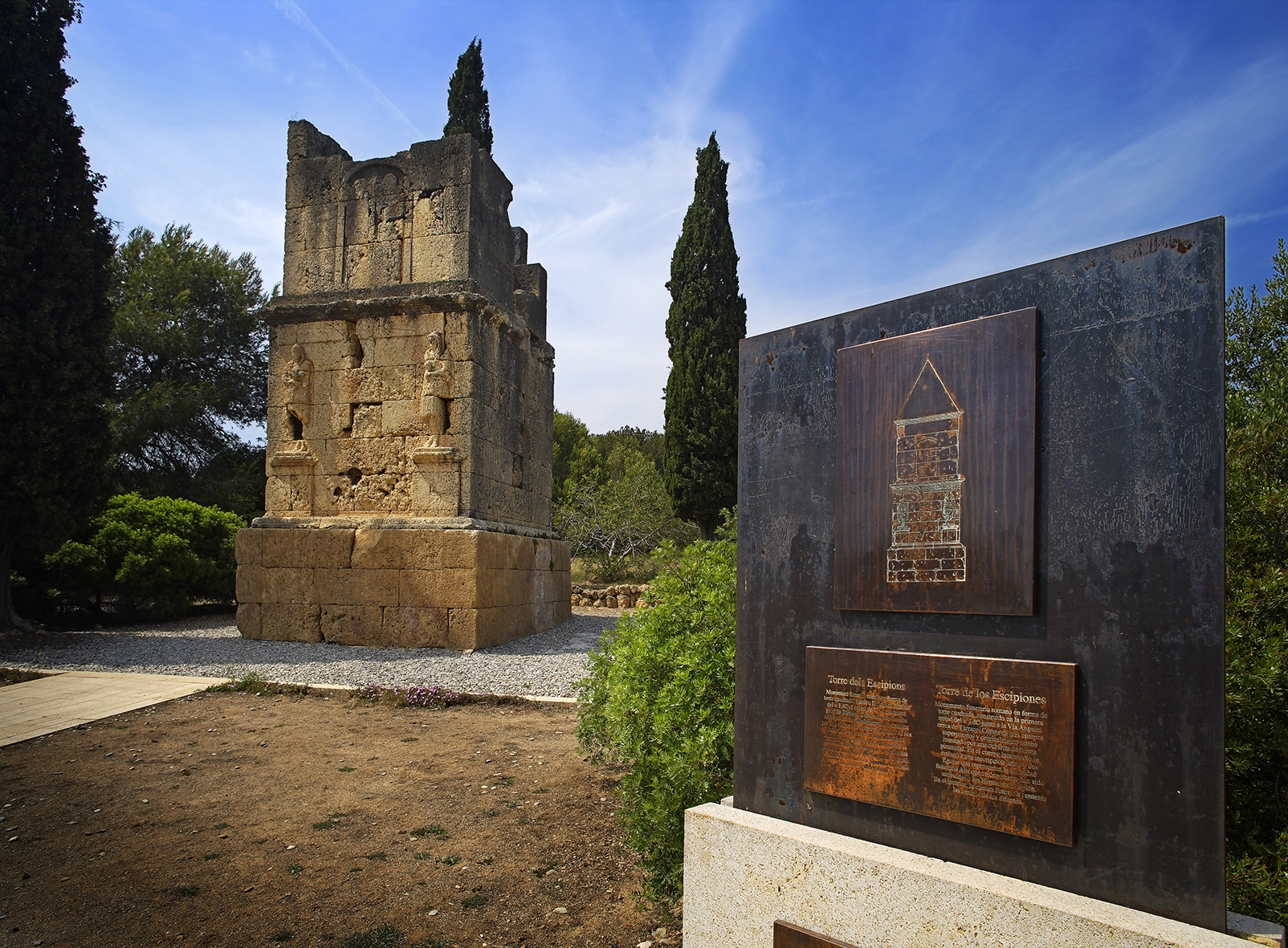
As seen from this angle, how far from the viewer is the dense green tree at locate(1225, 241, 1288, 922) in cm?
254

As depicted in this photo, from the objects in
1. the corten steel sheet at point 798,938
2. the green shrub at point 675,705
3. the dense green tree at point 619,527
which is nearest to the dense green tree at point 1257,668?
the corten steel sheet at point 798,938

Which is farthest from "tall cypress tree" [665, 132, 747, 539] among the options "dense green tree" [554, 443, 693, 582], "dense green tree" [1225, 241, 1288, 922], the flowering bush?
"dense green tree" [1225, 241, 1288, 922]

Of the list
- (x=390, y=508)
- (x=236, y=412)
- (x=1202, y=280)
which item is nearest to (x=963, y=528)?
(x=1202, y=280)

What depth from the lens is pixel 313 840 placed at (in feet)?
12.6

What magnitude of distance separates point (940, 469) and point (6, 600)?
41.6ft

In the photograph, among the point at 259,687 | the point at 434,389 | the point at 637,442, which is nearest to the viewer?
the point at 259,687

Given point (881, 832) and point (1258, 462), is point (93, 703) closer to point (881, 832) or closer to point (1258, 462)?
point (881, 832)

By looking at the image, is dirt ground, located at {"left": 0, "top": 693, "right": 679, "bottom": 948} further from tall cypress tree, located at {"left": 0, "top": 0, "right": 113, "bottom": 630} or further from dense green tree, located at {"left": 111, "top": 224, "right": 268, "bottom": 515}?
dense green tree, located at {"left": 111, "top": 224, "right": 268, "bottom": 515}

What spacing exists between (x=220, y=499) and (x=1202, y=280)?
2162 cm

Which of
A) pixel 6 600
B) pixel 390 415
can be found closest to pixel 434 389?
pixel 390 415

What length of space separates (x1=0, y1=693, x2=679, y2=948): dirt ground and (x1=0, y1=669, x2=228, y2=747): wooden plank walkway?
0.37m

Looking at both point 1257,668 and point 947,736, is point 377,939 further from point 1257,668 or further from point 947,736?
point 1257,668

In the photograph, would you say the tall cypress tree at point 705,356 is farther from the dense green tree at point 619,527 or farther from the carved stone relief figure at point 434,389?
the carved stone relief figure at point 434,389

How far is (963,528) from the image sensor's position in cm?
215
